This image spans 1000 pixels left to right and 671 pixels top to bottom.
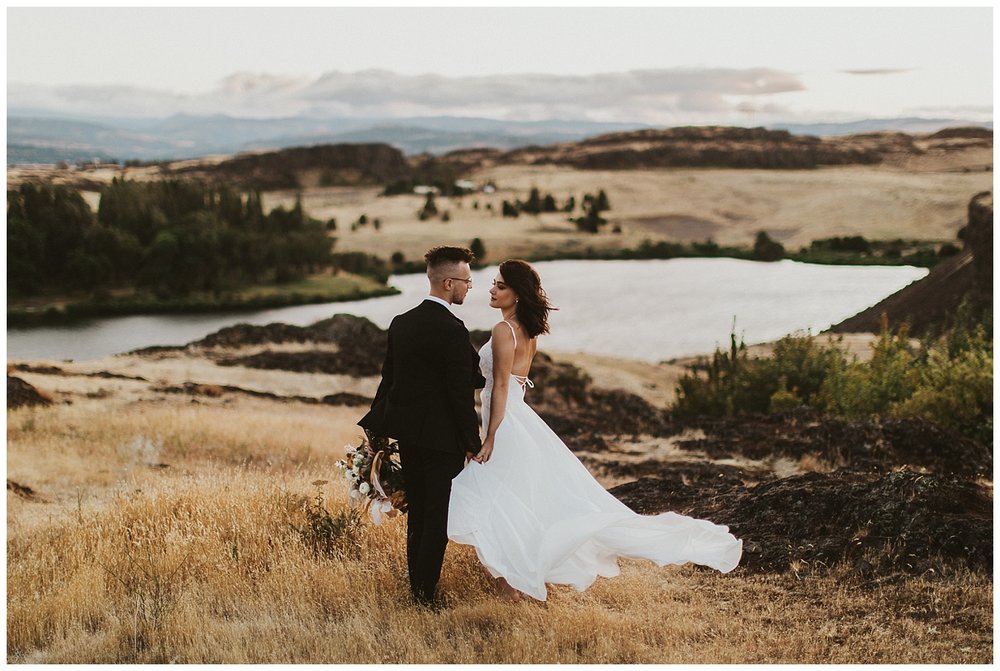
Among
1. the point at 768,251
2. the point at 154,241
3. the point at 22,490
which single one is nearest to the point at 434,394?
the point at 22,490

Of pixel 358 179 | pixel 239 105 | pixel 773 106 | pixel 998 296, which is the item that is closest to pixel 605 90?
pixel 773 106

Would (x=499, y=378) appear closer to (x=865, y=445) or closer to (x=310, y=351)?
(x=865, y=445)

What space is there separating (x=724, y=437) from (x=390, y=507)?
8.97 metres

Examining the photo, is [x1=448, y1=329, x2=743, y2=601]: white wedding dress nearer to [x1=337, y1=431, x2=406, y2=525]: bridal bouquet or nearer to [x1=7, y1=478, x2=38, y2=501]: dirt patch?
[x1=337, y1=431, x2=406, y2=525]: bridal bouquet

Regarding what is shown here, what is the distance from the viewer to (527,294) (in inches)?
191

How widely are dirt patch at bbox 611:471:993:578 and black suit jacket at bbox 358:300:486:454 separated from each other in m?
2.90

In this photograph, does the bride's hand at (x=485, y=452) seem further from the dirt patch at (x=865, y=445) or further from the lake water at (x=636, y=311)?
the lake water at (x=636, y=311)

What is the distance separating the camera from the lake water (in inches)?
1368

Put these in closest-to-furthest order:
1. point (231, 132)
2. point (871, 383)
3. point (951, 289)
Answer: point (871, 383) < point (951, 289) < point (231, 132)

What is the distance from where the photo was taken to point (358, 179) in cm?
7944

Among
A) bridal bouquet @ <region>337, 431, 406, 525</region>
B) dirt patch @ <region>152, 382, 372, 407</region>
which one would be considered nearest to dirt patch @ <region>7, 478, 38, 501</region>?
bridal bouquet @ <region>337, 431, 406, 525</region>

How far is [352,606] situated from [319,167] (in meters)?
→ 76.4

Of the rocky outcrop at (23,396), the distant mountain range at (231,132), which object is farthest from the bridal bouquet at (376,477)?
the distant mountain range at (231,132)

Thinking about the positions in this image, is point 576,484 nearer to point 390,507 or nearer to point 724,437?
point 390,507
